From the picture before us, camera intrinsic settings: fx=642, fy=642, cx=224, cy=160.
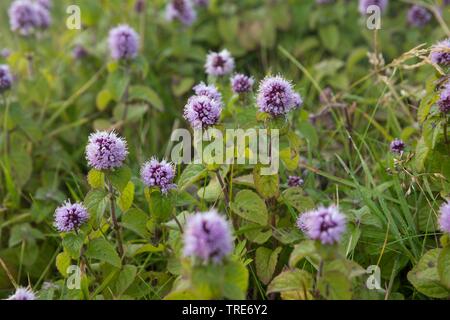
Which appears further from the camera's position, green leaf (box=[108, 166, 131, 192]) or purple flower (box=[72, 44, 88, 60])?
purple flower (box=[72, 44, 88, 60])

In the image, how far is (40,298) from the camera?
2215 millimetres

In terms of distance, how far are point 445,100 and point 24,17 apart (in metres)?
2.39

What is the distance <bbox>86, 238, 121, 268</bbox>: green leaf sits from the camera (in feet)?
7.17

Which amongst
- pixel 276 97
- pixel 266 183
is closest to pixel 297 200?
pixel 266 183

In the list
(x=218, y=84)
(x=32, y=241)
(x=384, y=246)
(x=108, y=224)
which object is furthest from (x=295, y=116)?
(x=32, y=241)

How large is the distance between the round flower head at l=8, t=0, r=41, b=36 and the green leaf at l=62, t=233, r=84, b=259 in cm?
185

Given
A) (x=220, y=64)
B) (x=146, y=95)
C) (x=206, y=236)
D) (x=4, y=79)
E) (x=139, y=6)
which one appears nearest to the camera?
(x=206, y=236)

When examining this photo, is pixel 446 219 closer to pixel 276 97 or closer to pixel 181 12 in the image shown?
pixel 276 97

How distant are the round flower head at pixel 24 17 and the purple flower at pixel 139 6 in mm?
634

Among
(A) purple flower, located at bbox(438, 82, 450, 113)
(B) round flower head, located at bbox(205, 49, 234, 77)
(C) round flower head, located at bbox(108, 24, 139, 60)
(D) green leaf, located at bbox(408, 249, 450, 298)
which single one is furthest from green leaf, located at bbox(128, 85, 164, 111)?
(D) green leaf, located at bbox(408, 249, 450, 298)

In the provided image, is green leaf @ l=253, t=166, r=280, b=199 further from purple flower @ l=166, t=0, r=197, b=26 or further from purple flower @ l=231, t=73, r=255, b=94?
purple flower @ l=166, t=0, r=197, b=26

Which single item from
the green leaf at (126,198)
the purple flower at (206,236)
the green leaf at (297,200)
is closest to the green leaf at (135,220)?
the green leaf at (126,198)

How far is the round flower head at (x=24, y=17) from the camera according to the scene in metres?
3.56

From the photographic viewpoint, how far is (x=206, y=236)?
1.63 m
